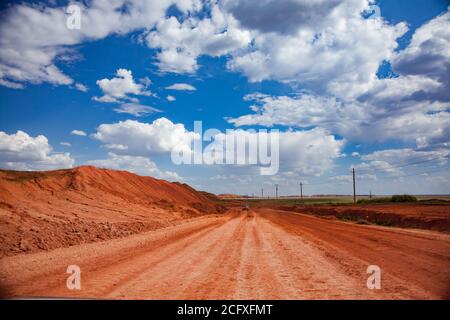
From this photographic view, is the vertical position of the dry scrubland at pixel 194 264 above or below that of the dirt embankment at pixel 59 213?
below

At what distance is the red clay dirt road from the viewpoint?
734cm

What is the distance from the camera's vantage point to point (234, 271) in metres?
9.63

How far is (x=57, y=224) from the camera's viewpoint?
17.8 metres

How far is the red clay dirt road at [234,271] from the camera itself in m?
7.34
